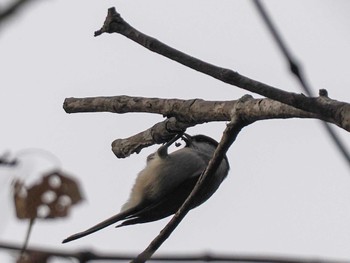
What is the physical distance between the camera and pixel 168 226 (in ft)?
10.9

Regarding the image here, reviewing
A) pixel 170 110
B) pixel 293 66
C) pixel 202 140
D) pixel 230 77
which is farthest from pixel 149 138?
pixel 293 66

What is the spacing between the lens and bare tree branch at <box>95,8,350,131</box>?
2521mm

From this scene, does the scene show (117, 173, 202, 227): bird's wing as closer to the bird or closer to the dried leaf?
the bird

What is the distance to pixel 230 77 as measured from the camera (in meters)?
2.81

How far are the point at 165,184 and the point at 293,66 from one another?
389cm

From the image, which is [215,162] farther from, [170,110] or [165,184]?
[165,184]

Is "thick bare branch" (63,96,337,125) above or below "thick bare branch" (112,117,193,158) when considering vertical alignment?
above

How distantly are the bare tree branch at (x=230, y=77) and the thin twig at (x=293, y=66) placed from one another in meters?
0.75

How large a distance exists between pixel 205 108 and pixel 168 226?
0.68 meters

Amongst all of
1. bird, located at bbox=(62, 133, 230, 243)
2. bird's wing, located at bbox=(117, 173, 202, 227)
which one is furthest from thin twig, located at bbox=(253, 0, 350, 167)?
bird's wing, located at bbox=(117, 173, 202, 227)

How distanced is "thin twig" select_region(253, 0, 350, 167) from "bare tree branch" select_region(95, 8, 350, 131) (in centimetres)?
75

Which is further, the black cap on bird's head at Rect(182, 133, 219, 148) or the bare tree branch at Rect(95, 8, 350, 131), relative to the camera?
the black cap on bird's head at Rect(182, 133, 219, 148)

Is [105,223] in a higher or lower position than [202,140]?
lower

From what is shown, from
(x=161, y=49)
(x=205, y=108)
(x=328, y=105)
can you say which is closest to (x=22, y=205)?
(x=161, y=49)
